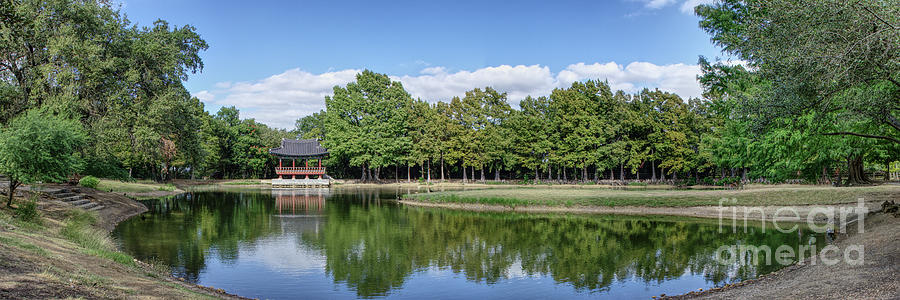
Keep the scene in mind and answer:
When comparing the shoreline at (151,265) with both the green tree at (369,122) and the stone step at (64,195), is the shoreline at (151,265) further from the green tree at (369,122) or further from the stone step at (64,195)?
the green tree at (369,122)

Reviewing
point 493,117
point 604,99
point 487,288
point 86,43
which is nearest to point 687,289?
point 487,288

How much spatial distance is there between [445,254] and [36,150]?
1371cm

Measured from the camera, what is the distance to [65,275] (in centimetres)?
769

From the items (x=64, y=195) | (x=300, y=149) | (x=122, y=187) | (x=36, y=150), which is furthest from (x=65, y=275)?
(x=300, y=149)

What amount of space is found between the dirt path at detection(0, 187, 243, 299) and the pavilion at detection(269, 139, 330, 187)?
5111 cm

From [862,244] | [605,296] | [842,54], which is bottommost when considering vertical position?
[605,296]

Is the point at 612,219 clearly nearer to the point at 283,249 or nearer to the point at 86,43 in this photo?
the point at 283,249

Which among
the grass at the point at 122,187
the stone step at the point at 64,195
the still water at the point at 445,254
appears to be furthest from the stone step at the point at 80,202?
the grass at the point at 122,187

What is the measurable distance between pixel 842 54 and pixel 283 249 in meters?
16.5

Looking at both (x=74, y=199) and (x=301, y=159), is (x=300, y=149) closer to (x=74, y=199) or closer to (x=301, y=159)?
(x=301, y=159)

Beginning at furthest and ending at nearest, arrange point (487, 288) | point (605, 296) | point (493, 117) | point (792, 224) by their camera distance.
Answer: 1. point (493, 117)
2. point (792, 224)
3. point (487, 288)
4. point (605, 296)

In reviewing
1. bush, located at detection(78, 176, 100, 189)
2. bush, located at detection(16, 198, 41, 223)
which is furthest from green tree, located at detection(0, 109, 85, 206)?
bush, located at detection(78, 176, 100, 189)

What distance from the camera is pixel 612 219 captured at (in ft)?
88.2

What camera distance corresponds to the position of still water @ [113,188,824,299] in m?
12.7
